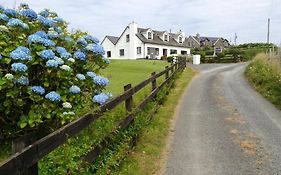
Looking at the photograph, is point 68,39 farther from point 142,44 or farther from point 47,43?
point 142,44

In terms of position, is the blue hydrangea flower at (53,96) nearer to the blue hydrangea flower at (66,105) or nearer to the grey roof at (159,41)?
the blue hydrangea flower at (66,105)

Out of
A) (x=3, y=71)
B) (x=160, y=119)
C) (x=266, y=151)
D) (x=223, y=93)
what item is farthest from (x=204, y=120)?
(x=3, y=71)

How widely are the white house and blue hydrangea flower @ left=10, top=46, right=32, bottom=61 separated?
56.9m

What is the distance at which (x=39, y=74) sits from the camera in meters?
4.14

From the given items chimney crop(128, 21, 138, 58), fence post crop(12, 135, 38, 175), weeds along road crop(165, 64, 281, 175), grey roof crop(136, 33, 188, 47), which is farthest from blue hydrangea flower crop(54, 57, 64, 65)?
chimney crop(128, 21, 138, 58)

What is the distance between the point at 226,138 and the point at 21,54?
5.65 meters

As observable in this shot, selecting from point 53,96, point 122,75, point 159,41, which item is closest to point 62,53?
point 53,96

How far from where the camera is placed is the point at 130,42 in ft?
208

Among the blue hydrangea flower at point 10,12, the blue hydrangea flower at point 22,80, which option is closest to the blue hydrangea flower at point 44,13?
the blue hydrangea flower at point 10,12

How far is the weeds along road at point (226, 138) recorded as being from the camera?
6105 mm

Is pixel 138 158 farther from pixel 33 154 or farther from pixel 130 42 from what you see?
pixel 130 42

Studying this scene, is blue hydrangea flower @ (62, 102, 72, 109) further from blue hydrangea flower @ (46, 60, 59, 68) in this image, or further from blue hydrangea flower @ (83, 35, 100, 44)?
blue hydrangea flower @ (83, 35, 100, 44)

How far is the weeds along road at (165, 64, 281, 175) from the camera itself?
6105mm

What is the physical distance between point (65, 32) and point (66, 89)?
1.13 m
